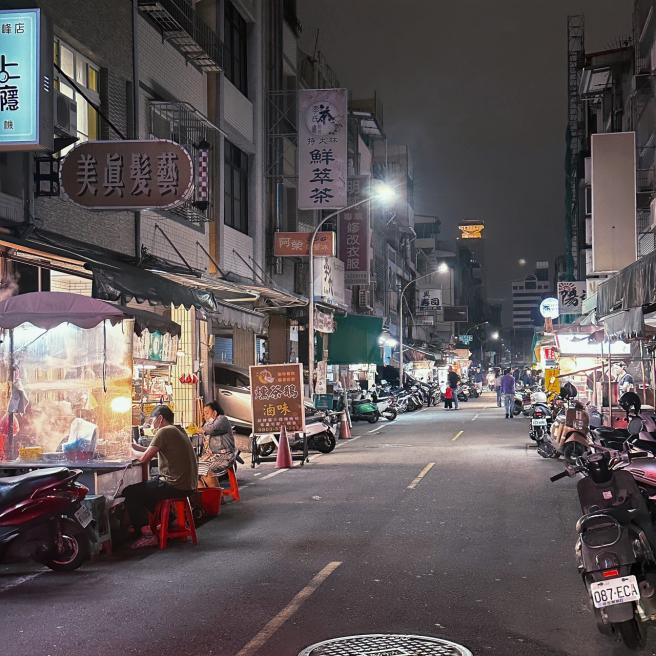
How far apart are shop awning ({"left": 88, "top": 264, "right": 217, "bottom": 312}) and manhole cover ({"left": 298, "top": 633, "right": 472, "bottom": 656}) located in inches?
387

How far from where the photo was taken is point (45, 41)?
1363cm

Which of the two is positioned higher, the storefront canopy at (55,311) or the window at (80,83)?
the window at (80,83)

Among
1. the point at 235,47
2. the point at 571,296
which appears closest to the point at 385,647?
the point at 235,47

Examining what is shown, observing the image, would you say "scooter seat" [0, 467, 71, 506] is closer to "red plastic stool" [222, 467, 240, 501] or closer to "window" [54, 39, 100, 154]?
"red plastic stool" [222, 467, 240, 501]

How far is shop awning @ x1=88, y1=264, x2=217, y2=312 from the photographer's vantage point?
15875 millimetres

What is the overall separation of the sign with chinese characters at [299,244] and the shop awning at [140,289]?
12425mm

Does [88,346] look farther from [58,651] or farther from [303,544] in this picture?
[58,651]

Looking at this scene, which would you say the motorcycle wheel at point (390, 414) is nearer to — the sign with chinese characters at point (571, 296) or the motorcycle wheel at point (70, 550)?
the sign with chinese characters at point (571, 296)

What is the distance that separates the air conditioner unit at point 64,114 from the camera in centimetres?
1718

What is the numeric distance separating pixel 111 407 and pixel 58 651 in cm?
612

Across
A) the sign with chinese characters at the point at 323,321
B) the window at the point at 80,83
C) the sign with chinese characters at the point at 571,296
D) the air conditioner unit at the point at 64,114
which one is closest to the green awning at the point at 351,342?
the sign with chinese characters at the point at 323,321

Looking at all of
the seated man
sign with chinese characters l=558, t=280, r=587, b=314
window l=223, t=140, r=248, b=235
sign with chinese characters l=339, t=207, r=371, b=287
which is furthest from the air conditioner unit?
sign with chinese characters l=558, t=280, r=587, b=314

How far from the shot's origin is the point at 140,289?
16.8m

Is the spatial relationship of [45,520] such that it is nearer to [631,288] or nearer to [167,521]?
[167,521]
